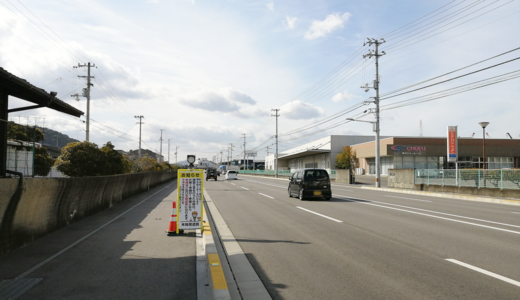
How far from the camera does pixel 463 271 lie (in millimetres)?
5758

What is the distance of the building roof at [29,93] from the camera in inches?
313

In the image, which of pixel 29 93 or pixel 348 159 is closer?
pixel 29 93

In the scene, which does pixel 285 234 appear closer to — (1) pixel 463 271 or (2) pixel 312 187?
(1) pixel 463 271

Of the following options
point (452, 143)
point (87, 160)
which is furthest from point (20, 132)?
point (452, 143)

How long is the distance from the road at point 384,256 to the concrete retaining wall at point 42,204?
479cm

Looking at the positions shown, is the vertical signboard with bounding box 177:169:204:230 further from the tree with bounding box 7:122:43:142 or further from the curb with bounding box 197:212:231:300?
the tree with bounding box 7:122:43:142

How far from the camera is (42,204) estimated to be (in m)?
9.07

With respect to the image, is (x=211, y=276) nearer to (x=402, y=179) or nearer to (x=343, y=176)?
(x=402, y=179)

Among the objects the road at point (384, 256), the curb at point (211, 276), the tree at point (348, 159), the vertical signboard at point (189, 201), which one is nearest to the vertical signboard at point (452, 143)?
the road at point (384, 256)

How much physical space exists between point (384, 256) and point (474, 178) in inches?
778

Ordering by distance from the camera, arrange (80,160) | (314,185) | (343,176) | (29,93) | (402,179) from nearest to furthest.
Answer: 1. (29,93)
2. (314,185)
3. (80,160)
4. (402,179)
5. (343,176)

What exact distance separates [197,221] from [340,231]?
12.2 feet

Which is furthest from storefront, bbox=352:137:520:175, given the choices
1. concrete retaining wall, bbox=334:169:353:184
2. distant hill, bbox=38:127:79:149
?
distant hill, bbox=38:127:79:149

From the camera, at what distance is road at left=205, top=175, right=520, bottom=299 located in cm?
502
